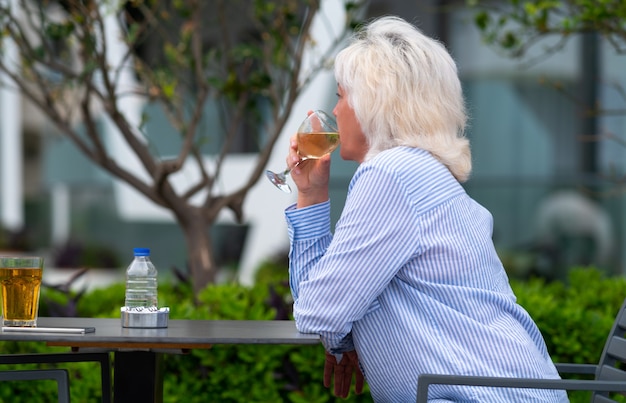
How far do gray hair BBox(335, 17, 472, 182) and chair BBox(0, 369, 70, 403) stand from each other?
935 mm

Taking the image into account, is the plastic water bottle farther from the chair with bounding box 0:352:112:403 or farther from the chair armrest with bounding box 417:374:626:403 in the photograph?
the chair armrest with bounding box 417:374:626:403

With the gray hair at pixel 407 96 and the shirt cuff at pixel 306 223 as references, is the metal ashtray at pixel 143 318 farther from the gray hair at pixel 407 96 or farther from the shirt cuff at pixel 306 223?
the gray hair at pixel 407 96

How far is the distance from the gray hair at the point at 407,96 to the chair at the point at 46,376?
93 centimetres

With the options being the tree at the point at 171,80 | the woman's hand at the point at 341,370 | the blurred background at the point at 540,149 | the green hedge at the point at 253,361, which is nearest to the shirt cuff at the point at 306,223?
the woman's hand at the point at 341,370

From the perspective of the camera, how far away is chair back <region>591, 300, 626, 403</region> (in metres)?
2.79

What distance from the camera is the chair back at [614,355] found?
2795 millimetres

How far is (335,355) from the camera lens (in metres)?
2.73

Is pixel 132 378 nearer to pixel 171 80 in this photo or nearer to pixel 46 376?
pixel 46 376

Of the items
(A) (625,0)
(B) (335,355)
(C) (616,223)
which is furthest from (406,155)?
(C) (616,223)

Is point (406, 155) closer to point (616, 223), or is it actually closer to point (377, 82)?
point (377, 82)

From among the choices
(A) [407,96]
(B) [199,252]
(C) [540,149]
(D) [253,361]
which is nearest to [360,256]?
(A) [407,96]

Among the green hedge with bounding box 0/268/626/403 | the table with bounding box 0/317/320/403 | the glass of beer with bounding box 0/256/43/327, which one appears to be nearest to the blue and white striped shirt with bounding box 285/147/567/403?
the table with bounding box 0/317/320/403

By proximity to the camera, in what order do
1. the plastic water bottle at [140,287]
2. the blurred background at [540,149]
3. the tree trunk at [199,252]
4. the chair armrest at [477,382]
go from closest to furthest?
the chair armrest at [477,382]
the plastic water bottle at [140,287]
the tree trunk at [199,252]
the blurred background at [540,149]

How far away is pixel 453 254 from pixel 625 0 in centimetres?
227
